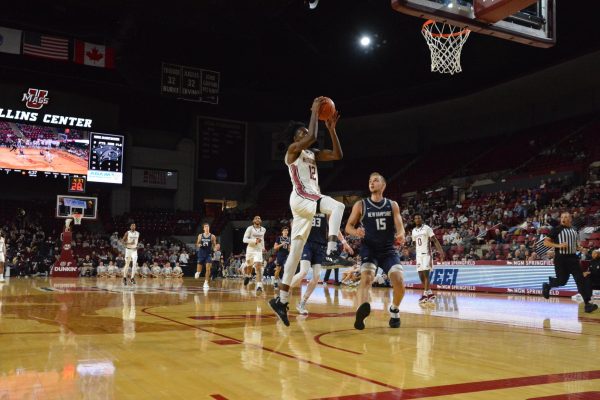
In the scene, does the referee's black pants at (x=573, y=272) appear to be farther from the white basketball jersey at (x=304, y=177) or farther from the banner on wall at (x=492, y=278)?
the white basketball jersey at (x=304, y=177)

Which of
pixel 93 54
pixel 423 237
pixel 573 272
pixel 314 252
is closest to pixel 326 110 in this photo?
pixel 314 252

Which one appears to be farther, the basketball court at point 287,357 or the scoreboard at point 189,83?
the scoreboard at point 189,83

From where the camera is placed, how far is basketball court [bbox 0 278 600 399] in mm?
3205

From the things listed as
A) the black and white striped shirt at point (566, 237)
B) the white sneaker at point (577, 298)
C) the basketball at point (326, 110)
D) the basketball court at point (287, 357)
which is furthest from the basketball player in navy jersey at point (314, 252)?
the white sneaker at point (577, 298)

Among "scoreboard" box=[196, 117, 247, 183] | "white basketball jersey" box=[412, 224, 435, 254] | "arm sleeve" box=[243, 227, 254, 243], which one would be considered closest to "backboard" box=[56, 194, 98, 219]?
"scoreboard" box=[196, 117, 247, 183]

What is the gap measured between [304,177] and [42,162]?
85.1 feet

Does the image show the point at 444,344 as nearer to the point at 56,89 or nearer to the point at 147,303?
the point at 147,303

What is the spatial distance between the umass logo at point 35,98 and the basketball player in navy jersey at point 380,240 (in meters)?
28.2

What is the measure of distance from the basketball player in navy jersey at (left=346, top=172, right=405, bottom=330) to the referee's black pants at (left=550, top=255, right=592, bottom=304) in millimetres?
4670

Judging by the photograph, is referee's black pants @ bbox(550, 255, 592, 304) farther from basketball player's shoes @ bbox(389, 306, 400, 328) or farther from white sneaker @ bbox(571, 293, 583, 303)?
basketball player's shoes @ bbox(389, 306, 400, 328)

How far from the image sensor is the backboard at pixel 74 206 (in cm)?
2514

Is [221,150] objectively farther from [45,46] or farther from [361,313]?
[361,313]

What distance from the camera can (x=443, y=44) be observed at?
14414mm

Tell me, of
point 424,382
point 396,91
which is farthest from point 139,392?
point 396,91
